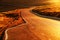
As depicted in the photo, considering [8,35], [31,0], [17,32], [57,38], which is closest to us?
[57,38]

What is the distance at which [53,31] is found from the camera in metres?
16.3

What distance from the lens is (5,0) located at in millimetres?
72750

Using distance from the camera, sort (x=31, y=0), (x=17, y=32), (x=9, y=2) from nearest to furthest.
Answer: (x=17, y=32) < (x=9, y=2) < (x=31, y=0)

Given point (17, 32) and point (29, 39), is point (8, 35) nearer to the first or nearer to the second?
point (17, 32)

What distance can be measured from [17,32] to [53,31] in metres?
3.91

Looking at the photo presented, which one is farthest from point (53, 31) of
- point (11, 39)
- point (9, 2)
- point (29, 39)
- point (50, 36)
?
point (9, 2)

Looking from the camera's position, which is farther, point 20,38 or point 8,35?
point 8,35

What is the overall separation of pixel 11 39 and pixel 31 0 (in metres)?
62.0

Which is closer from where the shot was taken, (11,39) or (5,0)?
(11,39)

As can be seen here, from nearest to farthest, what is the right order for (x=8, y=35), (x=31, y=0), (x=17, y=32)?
1. (x=8, y=35)
2. (x=17, y=32)
3. (x=31, y=0)

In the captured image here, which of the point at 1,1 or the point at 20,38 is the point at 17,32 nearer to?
the point at 20,38

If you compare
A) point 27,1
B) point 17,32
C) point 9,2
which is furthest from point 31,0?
point 17,32

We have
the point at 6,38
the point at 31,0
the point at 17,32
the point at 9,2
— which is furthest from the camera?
the point at 31,0

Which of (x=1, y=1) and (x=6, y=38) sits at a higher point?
(x=6, y=38)
